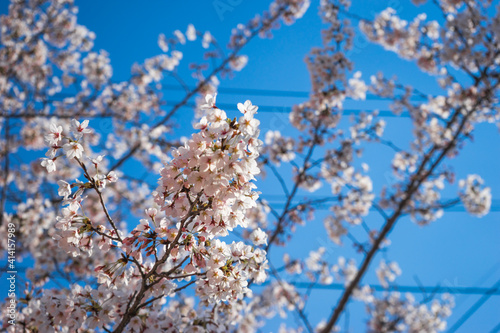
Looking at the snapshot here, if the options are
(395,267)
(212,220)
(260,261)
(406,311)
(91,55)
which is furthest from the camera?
(395,267)

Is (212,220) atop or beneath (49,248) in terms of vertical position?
beneath

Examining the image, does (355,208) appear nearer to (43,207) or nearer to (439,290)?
(439,290)

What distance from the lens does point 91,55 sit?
8.54 meters

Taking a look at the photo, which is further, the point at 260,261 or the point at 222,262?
the point at 260,261

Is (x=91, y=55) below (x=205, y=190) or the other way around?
the other way around

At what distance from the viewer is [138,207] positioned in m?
7.88

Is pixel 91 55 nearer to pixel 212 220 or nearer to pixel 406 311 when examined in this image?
pixel 212 220

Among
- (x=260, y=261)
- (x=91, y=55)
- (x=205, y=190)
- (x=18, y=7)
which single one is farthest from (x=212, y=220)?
(x=18, y=7)

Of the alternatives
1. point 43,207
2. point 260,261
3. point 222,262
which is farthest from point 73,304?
point 43,207

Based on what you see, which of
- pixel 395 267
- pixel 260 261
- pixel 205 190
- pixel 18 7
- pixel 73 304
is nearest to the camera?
pixel 205 190

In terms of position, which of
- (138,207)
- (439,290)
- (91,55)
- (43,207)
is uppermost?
(91,55)

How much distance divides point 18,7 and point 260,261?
9.36 meters

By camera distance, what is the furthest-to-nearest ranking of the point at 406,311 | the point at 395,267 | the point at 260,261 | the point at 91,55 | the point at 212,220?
the point at 395,267
the point at 406,311
the point at 91,55
the point at 260,261
the point at 212,220

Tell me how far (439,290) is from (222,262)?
5.51 metres
